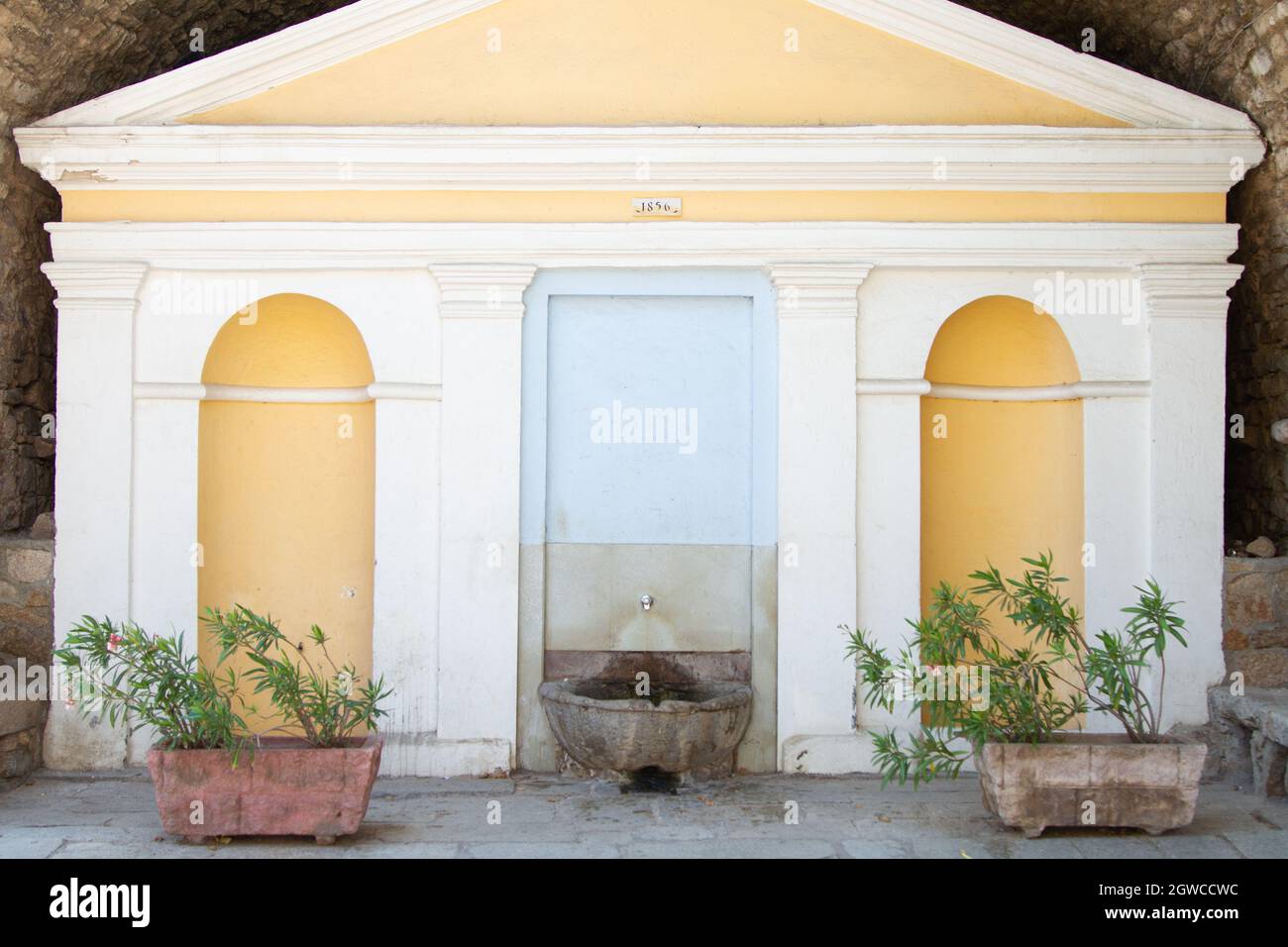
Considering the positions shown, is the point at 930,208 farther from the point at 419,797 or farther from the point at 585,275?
the point at 419,797

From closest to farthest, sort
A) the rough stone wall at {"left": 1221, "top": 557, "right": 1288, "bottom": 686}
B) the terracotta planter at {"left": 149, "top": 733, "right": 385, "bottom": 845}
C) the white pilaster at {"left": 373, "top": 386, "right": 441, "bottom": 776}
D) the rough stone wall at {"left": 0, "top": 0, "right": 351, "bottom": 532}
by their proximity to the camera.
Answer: the terracotta planter at {"left": 149, "top": 733, "right": 385, "bottom": 845} → the rough stone wall at {"left": 1221, "top": 557, "right": 1288, "bottom": 686} → the white pilaster at {"left": 373, "top": 386, "right": 441, "bottom": 776} → the rough stone wall at {"left": 0, "top": 0, "right": 351, "bottom": 532}

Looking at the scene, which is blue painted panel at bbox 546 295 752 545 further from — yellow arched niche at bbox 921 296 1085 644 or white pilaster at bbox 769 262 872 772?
yellow arched niche at bbox 921 296 1085 644

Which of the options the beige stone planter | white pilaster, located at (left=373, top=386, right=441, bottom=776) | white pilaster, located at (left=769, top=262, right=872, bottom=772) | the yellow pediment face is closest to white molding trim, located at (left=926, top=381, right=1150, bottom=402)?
white pilaster, located at (left=769, top=262, right=872, bottom=772)

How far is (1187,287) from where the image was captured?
7402 mm

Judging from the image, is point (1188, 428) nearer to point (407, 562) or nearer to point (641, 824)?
point (641, 824)

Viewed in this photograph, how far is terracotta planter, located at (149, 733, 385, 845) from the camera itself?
5844 millimetres

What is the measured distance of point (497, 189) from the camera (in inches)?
293

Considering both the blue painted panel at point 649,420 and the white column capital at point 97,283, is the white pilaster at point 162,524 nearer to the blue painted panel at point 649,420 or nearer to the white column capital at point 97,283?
the white column capital at point 97,283

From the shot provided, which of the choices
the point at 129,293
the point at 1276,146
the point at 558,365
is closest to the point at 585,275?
the point at 558,365

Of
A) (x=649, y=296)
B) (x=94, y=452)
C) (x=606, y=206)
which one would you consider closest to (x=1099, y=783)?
(x=649, y=296)

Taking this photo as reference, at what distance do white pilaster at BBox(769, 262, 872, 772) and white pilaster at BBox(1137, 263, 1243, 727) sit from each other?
6.10 ft

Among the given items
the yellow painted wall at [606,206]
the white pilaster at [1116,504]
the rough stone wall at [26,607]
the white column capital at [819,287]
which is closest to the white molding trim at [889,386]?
the white column capital at [819,287]

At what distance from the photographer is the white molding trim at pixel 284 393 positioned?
7.43 metres

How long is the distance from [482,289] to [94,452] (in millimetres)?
2601
